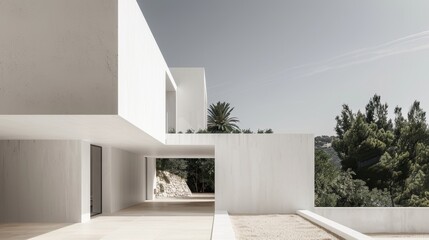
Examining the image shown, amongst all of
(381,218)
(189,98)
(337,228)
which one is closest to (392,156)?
(189,98)

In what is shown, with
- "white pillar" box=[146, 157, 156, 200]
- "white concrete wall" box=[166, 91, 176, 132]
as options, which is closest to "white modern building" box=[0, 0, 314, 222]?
"white concrete wall" box=[166, 91, 176, 132]

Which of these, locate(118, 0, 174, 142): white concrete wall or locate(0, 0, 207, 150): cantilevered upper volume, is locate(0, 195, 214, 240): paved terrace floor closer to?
locate(118, 0, 174, 142): white concrete wall

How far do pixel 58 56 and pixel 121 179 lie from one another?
33.4 ft

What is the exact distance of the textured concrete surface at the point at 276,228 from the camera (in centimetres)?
1013

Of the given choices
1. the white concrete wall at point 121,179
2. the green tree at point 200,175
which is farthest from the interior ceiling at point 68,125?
the green tree at point 200,175

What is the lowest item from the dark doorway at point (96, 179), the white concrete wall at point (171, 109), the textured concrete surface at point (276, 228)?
the textured concrete surface at point (276, 228)

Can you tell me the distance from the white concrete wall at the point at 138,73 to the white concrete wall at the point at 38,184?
80.1 inches

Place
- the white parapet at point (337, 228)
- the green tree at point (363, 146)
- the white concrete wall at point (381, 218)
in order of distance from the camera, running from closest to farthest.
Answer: the white parapet at point (337, 228)
the white concrete wall at point (381, 218)
the green tree at point (363, 146)

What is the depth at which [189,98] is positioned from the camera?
Answer: 2455 centimetres

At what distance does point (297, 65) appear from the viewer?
141 ft

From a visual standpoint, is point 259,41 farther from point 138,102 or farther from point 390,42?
point 138,102

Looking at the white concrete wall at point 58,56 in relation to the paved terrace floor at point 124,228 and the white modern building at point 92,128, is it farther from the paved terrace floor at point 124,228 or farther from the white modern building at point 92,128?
the paved terrace floor at point 124,228

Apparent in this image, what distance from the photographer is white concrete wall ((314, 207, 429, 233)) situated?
16.5m

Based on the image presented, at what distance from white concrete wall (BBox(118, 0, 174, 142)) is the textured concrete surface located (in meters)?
2.79
